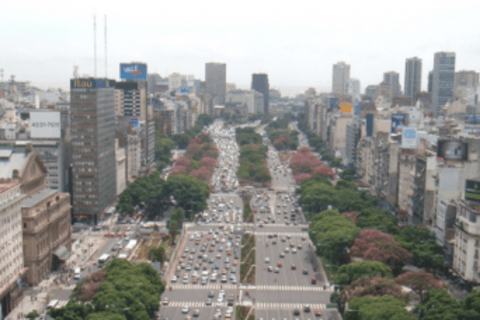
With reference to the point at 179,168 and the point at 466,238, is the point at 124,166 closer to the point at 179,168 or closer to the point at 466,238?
the point at 179,168

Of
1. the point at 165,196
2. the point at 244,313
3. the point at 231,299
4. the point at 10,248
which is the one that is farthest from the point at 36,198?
the point at 165,196

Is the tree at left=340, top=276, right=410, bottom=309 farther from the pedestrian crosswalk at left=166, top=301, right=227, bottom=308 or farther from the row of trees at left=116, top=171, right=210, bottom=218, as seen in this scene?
the row of trees at left=116, top=171, right=210, bottom=218

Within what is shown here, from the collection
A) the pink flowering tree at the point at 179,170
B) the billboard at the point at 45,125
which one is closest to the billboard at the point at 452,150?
the billboard at the point at 45,125

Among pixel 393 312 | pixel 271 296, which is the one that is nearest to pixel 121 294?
pixel 271 296

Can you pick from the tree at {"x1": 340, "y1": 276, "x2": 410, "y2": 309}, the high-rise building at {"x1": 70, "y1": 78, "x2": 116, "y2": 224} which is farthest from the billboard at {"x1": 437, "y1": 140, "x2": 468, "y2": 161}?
the high-rise building at {"x1": 70, "y1": 78, "x2": 116, "y2": 224}

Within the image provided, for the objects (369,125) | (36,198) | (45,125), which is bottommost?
(36,198)

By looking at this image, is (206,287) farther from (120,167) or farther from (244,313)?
(120,167)

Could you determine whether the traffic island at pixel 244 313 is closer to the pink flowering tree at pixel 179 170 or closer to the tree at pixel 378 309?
the tree at pixel 378 309
